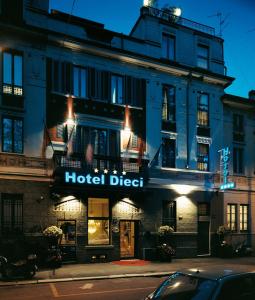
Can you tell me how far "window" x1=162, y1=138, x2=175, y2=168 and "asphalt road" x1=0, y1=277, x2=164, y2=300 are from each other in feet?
30.1

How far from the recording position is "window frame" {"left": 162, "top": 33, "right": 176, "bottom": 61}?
25.8m

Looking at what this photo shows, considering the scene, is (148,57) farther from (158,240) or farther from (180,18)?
(158,240)

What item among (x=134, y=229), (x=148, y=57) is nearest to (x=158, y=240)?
(x=134, y=229)

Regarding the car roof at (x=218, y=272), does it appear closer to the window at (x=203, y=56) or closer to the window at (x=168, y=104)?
the window at (x=168, y=104)

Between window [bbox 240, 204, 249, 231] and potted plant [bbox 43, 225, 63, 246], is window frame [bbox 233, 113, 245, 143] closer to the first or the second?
window [bbox 240, 204, 249, 231]

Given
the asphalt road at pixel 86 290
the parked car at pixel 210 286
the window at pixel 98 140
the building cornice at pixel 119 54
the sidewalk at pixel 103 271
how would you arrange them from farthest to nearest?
1. the window at pixel 98 140
2. the building cornice at pixel 119 54
3. the sidewalk at pixel 103 271
4. the asphalt road at pixel 86 290
5. the parked car at pixel 210 286

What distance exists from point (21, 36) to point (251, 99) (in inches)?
646

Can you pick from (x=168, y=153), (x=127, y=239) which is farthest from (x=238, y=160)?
(x=127, y=239)

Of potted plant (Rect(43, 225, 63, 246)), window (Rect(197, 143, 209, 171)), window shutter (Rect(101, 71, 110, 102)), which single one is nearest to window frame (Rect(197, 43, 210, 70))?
window (Rect(197, 143, 209, 171))

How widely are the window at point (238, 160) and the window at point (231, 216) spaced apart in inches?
96.1

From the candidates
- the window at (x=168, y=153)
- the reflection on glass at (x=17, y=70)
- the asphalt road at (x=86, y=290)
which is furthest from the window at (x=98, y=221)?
the reflection on glass at (x=17, y=70)

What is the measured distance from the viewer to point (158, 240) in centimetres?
2366

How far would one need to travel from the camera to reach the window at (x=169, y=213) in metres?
24.6

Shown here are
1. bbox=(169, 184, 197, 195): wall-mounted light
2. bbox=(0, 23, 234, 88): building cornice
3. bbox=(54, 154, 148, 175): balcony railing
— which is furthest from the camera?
bbox=(169, 184, 197, 195): wall-mounted light
